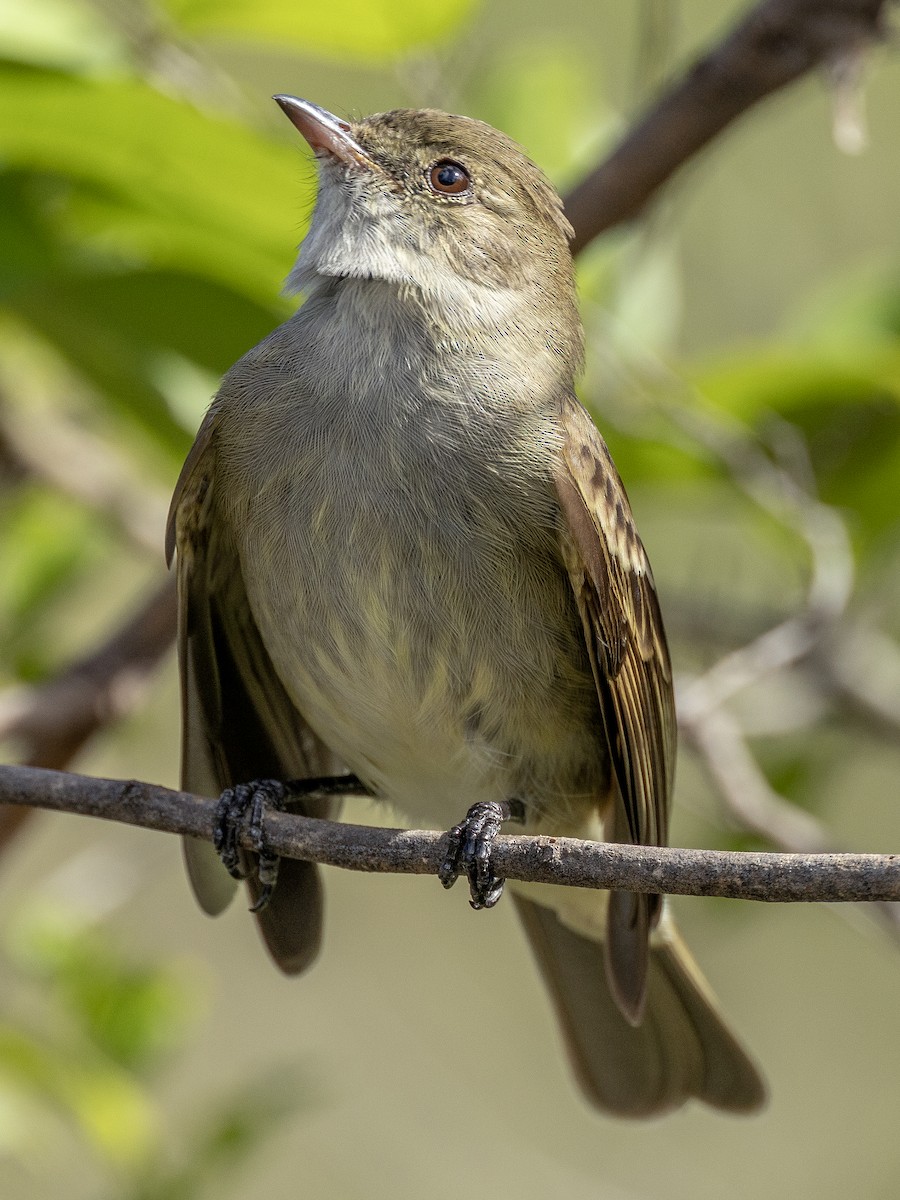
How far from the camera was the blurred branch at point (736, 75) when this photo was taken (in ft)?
12.2

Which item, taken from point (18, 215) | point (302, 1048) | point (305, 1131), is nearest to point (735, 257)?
point (18, 215)

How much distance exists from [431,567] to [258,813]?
0.66 meters

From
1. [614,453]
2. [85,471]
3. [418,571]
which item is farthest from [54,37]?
[614,453]

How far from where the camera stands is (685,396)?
4328 millimetres

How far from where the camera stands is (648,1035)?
4191 millimetres

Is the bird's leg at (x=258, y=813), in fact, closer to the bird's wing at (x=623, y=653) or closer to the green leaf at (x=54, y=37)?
the bird's wing at (x=623, y=653)

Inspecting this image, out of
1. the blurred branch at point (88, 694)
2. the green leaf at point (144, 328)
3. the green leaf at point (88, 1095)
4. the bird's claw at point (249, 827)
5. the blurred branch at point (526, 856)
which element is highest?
the green leaf at point (144, 328)

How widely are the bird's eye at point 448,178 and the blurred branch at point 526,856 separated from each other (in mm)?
1607

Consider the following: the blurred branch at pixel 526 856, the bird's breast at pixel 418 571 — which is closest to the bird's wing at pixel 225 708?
the bird's breast at pixel 418 571

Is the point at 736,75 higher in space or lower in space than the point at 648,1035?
higher

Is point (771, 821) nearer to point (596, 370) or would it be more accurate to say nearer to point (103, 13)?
point (596, 370)

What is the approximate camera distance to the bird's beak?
12.4 ft

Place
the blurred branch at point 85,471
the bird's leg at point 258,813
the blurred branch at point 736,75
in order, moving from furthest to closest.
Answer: the blurred branch at point 85,471 → the blurred branch at point 736,75 → the bird's leg at point 258,813

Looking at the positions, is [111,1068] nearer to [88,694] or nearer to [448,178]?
[88,694]
